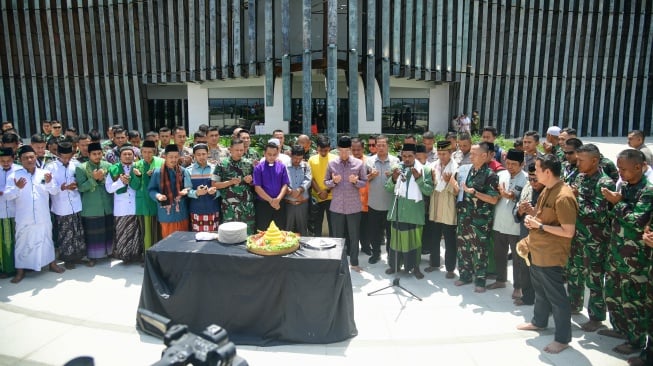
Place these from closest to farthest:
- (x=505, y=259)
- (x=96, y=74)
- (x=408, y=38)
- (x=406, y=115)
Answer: (x=505, y=259), (x=408, y=38), (x=96, y=74), (x=406, y=115)

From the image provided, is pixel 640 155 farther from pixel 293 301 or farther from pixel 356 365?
pixel 293 301

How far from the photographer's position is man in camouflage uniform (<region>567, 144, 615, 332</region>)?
416cm

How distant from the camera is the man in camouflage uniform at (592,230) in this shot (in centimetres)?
416

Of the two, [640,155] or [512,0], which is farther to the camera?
[512,0]

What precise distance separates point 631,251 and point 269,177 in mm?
4143

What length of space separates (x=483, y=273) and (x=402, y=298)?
3.63 ft

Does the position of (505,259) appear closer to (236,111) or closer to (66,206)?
(66,206)

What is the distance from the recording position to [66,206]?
→ 600 cm

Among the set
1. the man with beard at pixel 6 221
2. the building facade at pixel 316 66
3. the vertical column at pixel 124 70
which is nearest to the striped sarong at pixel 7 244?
the man with beard at pixel 6 221

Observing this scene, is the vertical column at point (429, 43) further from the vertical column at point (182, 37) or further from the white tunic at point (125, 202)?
the white tunic at point (125, 202)

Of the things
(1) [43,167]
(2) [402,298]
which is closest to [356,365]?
(2) [402,298]

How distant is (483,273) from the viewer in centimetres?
532

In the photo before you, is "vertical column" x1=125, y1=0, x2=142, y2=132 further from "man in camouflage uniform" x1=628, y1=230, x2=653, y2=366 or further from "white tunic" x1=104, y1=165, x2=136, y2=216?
"man in camouflage uniform" x1=628, y1=230, x2=653, y2=366

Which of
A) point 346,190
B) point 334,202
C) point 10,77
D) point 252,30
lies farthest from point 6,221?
point 10,77
